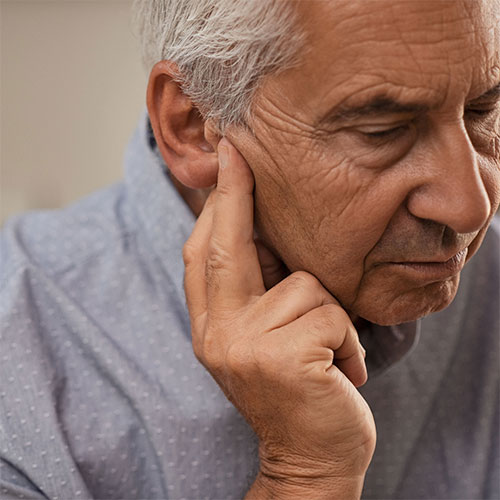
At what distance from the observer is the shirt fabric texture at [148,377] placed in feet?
4.04

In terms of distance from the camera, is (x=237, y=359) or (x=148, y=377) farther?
(x=148, y=377)

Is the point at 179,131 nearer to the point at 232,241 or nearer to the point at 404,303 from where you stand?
the point at 232,241

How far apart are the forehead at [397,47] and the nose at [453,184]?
66mm

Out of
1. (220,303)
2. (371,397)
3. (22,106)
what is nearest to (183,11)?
(220,303)

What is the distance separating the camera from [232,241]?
1152 mm

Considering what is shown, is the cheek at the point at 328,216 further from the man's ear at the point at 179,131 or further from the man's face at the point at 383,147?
the man's ear at the point at 179,131

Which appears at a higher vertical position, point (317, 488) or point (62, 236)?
point (62, 236)

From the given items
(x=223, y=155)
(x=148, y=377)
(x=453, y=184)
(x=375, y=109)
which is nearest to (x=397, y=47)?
(x=375, y=109)

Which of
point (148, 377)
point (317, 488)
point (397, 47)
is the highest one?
point (397, 47)

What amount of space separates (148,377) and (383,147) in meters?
0.58

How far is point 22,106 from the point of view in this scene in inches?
106

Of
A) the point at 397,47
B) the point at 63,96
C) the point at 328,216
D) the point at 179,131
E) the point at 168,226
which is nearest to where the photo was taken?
the point at 397,47

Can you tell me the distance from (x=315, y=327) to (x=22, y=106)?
195 centimetres

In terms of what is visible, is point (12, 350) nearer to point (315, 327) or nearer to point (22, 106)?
point (315, 327)
